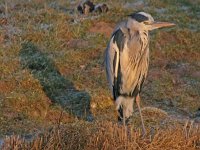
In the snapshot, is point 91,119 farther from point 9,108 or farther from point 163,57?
point 163,57

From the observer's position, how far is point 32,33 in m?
9.06

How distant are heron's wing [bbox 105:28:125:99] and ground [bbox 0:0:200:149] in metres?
0.49

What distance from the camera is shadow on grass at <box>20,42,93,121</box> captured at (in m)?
6.85

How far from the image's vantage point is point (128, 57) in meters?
5.87

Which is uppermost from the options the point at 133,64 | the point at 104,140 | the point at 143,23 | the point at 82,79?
the point at 143,23

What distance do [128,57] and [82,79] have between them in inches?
75.4

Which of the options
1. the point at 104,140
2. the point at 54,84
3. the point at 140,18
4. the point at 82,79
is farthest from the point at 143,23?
the point at 82,79

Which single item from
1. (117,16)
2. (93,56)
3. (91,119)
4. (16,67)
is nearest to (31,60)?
(16,67)

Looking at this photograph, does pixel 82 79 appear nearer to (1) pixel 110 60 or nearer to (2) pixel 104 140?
(1) pixel 110 60

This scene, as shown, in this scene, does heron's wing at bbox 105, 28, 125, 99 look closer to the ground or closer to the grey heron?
the grey heron

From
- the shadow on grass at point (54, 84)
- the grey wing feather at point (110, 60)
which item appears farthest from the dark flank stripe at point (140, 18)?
the shadow on grass at point (54, 84)

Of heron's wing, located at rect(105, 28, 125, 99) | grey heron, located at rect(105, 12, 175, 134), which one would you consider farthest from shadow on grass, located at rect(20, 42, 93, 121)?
heron's wing, located at rect(105, 28, 125, 99)

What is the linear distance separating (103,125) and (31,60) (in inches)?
131

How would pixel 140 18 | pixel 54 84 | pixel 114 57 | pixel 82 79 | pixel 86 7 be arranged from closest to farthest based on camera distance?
pixel 140 18 → pixel 114 57 → pixel 54 84 → pixel 82 79 → pixel 86 7
